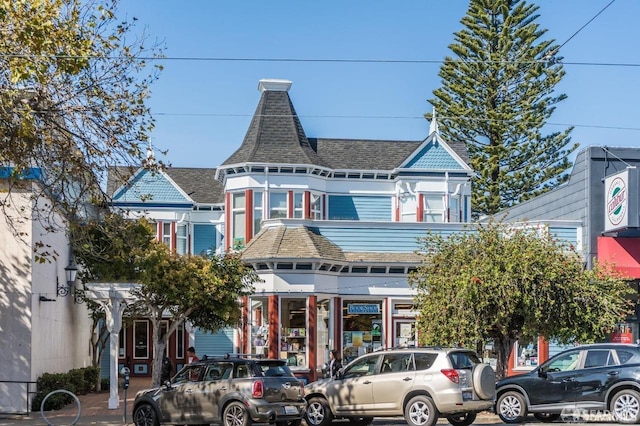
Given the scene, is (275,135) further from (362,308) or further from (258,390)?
(258,390)

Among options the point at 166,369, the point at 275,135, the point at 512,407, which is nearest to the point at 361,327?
the point at 166,369

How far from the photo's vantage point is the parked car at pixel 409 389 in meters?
21.3

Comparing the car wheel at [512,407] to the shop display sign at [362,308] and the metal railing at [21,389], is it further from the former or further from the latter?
the metal railing at [21,389]

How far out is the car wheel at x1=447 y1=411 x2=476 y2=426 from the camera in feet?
73.0

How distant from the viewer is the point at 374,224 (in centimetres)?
3459

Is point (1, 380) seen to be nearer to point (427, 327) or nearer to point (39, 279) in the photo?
point (39, 279)

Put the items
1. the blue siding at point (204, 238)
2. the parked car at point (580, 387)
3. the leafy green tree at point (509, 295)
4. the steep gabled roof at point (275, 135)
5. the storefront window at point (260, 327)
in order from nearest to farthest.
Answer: the parked car at point (580, 387)
the leafy green tree at point (509, 295)
the storefront window at point (260, 327)
the steep gabled roof at point (275, 135)
the blue siding at point (204, 238)

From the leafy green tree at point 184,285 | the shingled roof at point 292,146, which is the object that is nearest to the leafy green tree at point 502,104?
the shingled roof at point 292,146

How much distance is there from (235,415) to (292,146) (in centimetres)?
1978

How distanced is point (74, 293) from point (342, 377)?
1347cm

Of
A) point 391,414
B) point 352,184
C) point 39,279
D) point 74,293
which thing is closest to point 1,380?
point 39,279

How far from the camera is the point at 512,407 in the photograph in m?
23.5

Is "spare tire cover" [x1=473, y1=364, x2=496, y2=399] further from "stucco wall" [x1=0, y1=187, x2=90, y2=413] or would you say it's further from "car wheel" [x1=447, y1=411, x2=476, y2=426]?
"stucco wall" [x1=0, y1=187, x2=90, y2=413]

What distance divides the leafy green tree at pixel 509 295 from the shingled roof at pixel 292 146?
12901 mm
